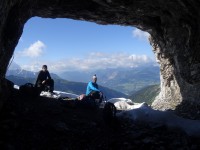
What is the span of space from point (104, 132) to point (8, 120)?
13.3 feet

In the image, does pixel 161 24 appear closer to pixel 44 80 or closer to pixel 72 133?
pixel 44 80

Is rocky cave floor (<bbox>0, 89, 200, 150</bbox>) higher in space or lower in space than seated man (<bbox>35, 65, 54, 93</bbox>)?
lower

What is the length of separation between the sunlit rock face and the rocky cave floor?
9.79 ft

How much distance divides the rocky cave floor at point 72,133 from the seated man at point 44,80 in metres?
7.57

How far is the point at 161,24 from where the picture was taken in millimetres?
21234

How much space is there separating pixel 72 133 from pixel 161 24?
1235cm

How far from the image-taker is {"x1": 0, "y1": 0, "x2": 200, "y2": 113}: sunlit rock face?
15.5m

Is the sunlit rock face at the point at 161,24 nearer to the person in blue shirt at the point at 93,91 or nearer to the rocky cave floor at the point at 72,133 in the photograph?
the rocky cave floor at the point at 72,133

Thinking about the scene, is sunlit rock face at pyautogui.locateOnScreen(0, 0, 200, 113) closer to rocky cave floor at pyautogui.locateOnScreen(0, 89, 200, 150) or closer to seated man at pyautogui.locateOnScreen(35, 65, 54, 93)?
rocky cave floor at pyautogui.locateOnScreen(0, 89, 200, 150)

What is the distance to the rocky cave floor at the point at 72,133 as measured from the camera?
10.6m

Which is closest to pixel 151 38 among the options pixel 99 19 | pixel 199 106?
pixel 99 19

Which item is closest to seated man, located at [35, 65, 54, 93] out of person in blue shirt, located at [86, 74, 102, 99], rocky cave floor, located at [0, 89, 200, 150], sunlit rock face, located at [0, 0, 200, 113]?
person in blue shirt, located at [86, 74, 102, 99]

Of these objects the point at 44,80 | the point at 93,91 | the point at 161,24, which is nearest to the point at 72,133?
the point at 93,91

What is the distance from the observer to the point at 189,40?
1775 cm
